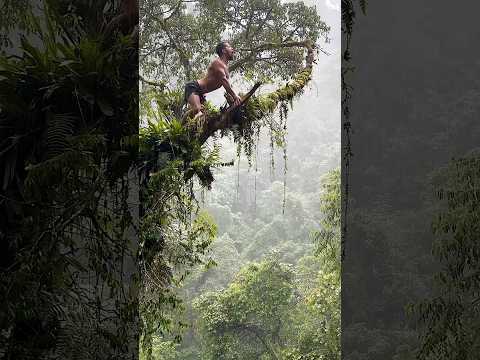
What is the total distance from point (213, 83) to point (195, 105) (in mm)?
176

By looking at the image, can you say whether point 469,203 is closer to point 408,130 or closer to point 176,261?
point 408,130

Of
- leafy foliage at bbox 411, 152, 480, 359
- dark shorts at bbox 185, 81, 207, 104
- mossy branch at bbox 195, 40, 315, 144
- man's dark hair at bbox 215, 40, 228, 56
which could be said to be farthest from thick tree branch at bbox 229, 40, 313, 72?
leafy foliage at bbox 411, 152, 480, 359

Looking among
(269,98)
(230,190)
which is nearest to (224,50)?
(269,98)

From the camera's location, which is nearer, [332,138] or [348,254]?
[348,254]

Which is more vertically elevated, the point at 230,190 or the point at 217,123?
the point at 217,123

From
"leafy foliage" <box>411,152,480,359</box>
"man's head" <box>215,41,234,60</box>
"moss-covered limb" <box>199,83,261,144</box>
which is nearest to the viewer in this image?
"leafy foliage" <box>411,152,480,359</box>

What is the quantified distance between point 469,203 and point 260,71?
1441mm

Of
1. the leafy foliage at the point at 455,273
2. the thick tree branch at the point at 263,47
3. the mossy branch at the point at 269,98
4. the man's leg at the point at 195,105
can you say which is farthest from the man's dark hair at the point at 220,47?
the leafy foliage at the point at 455,273

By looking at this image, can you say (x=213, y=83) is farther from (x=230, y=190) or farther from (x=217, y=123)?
(x=230, y=190)

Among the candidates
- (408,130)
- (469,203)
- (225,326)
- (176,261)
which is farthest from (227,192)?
(469,203)

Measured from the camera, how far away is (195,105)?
3723 millimetres

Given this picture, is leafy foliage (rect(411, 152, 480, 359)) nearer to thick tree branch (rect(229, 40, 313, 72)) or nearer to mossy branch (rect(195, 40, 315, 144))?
mossy branch (rect(195, 40, 315, 144))

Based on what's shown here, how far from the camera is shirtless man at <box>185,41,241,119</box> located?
12.2 feet

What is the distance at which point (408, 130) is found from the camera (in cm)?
347
